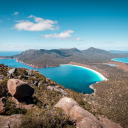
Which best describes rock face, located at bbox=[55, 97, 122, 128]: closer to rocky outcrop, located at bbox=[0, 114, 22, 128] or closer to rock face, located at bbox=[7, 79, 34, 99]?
rocky outcrop, located at bbox=[0, 114, 22, 128]

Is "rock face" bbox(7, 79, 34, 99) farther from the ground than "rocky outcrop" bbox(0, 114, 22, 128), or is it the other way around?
"rock face" bbox(7, 79, 34, 99)

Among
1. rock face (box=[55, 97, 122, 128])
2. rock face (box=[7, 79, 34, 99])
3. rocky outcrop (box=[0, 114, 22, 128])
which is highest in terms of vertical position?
rock face (box=[7, 79, 34, 99])

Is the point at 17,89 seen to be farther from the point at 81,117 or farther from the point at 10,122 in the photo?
the point at 81,117

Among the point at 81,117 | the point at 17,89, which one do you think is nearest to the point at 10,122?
the point at 17,89

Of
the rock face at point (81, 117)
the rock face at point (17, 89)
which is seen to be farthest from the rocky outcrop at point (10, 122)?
the rock face at point (81, 117)

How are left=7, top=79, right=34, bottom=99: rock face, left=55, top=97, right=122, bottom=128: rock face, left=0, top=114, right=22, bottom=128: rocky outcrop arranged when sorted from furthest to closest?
left=7, top=79, right=34, bottom=99: rock face < left=55, top=97, right=122, bottom=128: rock face < left=0, top=114, right=22, bottom=128: rocky outcrop

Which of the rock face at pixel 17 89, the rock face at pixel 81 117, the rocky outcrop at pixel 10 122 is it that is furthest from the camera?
the rock face at pixel 17 89

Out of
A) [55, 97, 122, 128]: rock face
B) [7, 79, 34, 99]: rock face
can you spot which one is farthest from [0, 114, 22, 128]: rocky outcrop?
[55, 97, 122, 128]: rock face

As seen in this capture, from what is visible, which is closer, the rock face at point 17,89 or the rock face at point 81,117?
the rock face at point 81,117

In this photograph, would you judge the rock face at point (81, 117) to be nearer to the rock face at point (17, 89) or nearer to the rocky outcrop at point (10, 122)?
the rocky outcrop at point (10, 122)

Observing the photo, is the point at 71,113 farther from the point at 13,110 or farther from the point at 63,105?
the point at 13,110

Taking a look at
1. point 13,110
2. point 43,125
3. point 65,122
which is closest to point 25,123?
point 43,125
